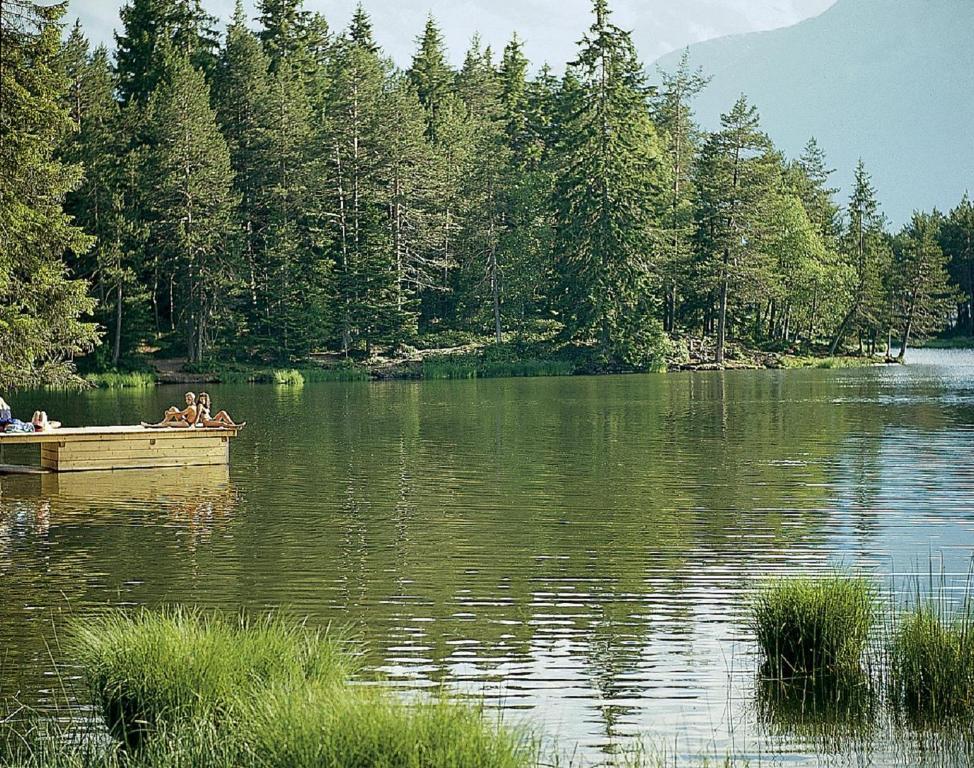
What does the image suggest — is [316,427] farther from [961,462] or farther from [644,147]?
[644,147]

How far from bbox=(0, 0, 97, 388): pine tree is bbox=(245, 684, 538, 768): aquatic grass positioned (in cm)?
2326

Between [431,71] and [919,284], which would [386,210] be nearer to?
[431,71]

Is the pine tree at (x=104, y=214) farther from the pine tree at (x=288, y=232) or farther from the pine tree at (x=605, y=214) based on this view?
the pine tree at (x=605, y=214)

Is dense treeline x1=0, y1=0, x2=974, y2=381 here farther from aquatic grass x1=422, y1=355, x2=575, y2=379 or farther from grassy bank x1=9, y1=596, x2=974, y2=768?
grassy bank x1=9, y1=596, x2=974, y2=768

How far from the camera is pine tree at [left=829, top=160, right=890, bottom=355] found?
79312mm

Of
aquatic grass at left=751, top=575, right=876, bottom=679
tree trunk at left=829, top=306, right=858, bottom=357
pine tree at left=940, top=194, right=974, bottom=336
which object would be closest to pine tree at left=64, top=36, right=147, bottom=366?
tree trunk at left=829, top=306, right=858, bottom=357

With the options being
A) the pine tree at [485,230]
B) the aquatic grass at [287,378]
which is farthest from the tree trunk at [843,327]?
the aquatic grass at [287,378]

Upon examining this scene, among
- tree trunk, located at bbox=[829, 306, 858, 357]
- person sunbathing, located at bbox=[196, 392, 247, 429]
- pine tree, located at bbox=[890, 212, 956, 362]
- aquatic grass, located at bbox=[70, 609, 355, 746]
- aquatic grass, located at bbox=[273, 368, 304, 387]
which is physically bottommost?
aquatic grass, located at bbox=[70, 609, 355, 746]

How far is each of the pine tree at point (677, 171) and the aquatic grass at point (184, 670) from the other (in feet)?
200

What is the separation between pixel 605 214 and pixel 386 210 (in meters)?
12.5

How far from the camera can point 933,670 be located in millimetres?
7793

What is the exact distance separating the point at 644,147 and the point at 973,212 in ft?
167

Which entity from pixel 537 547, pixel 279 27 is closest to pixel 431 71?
pixel 279 27

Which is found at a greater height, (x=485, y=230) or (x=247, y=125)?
(x=247, y=125)
